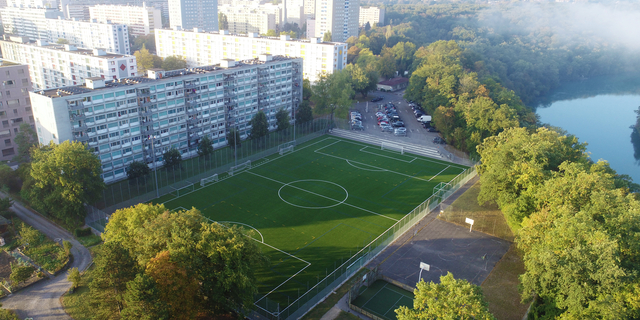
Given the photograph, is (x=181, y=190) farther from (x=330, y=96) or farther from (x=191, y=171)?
(x=330, y=96)

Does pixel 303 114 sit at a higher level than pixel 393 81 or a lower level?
lower

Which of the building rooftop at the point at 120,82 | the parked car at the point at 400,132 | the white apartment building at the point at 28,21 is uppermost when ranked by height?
the white apartment building at the point at 28,21

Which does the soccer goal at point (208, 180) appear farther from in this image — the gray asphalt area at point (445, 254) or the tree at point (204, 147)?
the gray asphalt area at point (445, 254)

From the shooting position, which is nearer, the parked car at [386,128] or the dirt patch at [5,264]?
the dirt patch at [5,264]

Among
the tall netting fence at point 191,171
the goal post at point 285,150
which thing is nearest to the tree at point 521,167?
the goal post at point 285,150

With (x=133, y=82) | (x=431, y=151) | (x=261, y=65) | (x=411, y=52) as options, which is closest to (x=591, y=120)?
(x=411, y=52)

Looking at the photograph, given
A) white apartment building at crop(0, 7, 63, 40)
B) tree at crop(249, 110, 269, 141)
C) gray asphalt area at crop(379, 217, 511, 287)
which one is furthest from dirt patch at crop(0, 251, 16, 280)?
white apartment building at crop(0, 7, 63, 40)

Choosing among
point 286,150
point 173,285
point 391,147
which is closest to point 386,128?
point 391,147
